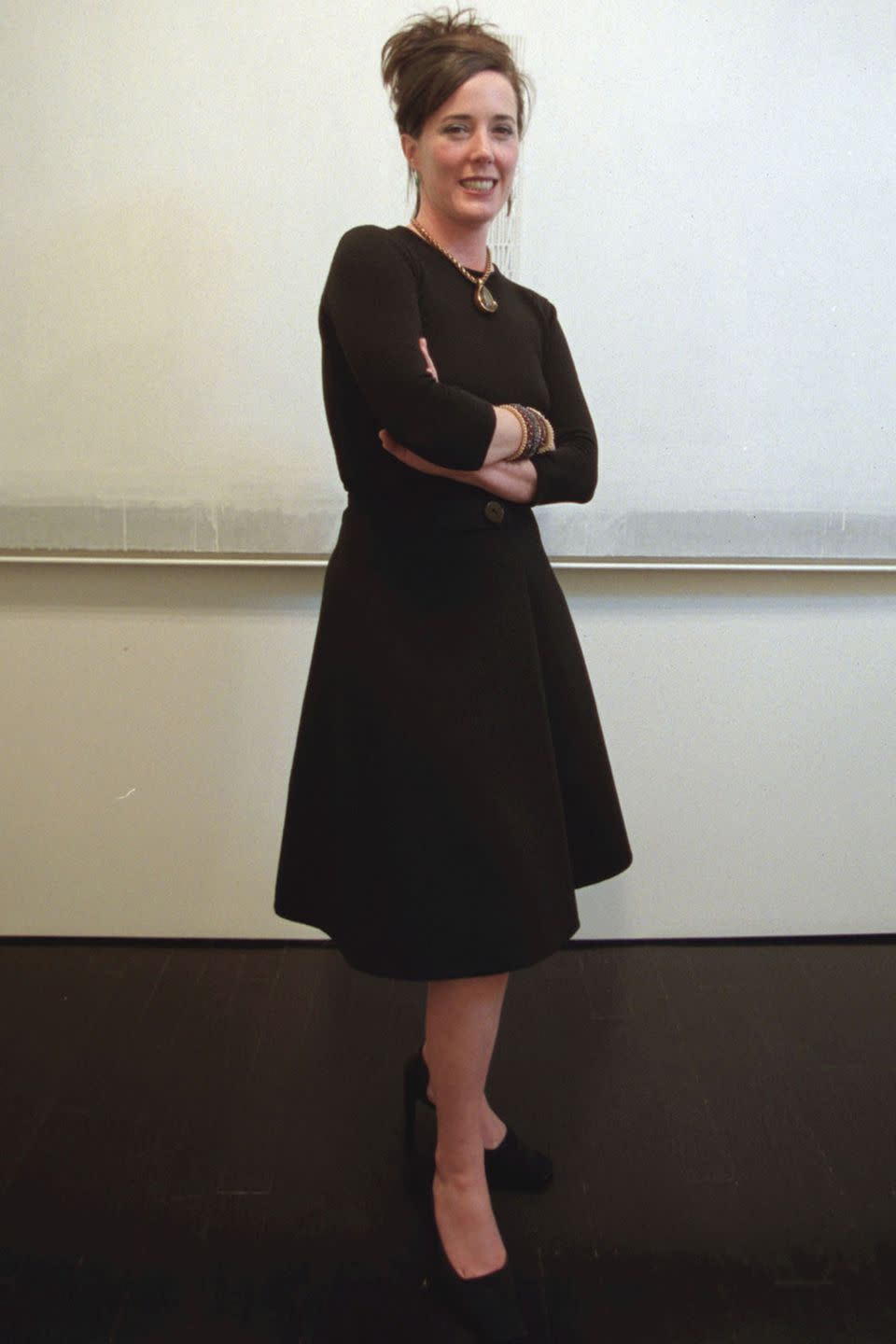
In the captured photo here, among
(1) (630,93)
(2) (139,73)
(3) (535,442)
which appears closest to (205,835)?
(3) (535,442)

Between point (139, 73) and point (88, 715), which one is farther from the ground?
point (139, 73)

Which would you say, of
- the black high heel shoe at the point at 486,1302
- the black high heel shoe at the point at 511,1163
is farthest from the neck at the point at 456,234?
the black high heel shoe at the point at 486,1302

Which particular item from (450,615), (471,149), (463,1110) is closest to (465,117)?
(471,149)

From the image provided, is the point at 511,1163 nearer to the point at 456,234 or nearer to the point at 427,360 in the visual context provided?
the point at 427,360

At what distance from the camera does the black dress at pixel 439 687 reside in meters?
1.37

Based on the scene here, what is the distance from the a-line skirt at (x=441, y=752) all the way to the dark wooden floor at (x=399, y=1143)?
50 centimetres

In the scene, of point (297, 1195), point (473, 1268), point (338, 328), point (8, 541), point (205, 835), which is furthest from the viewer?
point (205, 835)

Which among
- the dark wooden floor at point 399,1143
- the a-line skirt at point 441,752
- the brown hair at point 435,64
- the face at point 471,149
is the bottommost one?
the dark wooden floor at point 399,1143

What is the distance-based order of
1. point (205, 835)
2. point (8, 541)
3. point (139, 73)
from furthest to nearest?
point (205, 835)
point (8, 541)
point (139, 73)

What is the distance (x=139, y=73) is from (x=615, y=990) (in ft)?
6.60

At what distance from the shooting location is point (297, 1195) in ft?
5.42

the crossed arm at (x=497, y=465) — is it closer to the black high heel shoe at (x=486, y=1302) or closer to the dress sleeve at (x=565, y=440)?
the dress sleeve at (x=565, y=440)

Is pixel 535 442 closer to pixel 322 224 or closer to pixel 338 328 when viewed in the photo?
pixel 338 328

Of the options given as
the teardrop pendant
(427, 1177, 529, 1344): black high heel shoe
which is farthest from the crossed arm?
(427, 1177, 529, 1344): black high heel shoe
